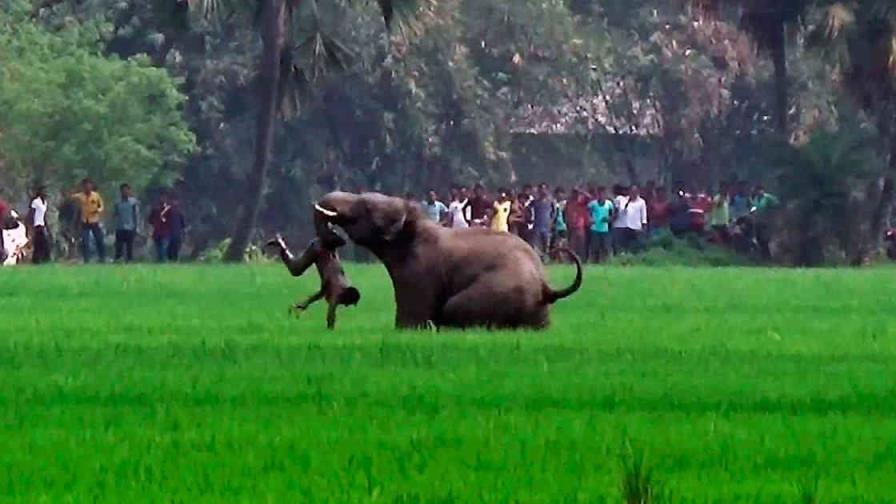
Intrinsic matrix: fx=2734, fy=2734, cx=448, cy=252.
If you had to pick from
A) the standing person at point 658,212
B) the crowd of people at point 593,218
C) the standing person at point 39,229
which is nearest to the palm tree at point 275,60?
the standing person at point 39,229

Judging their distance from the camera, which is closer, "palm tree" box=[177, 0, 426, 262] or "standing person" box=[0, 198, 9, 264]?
"standing person" box=[0, 198, 9, 264]

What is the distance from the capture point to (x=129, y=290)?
96.1 feet

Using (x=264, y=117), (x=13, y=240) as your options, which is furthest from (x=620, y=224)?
(x=13, y=240)

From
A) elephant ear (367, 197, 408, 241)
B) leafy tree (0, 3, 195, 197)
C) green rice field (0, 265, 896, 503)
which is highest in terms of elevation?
leafy tree (0, 3, 195, 197)

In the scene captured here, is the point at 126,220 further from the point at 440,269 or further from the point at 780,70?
the point at 440,269

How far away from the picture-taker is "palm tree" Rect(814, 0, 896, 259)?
53031 mm

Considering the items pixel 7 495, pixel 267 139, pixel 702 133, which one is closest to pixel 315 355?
pixel 7 495

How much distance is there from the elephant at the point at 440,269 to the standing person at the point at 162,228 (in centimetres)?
3370

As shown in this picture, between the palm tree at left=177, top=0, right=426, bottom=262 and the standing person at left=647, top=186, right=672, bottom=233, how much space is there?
7.56m

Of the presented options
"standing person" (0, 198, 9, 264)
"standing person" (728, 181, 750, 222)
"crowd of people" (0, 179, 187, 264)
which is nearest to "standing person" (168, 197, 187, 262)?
"crowd of people" (0, 179, 187, 264)

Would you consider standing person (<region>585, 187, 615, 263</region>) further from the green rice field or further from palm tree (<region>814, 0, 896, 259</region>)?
the green rice field

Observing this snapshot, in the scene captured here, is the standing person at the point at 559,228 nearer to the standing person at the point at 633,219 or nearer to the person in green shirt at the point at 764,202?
the standing person at the point at 633,219

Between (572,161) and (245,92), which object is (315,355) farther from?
(572,161)

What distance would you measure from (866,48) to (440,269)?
3619 cm
